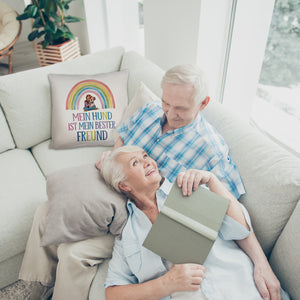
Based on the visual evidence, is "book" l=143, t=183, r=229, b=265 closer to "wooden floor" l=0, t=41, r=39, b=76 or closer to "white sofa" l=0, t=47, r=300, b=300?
"white sofa" l=0, t=47, r=300, b=300

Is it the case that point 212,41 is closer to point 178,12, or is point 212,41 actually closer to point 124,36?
point 178,12

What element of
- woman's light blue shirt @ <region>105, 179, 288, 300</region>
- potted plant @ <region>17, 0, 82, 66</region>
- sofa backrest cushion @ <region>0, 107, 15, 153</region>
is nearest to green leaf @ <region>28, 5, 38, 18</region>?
potted plant @ <region>17, 0, 82, 66</region>

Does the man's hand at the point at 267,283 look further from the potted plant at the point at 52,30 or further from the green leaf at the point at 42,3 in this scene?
the green leaf at the point at 42,3

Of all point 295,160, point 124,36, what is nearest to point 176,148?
point 295,160

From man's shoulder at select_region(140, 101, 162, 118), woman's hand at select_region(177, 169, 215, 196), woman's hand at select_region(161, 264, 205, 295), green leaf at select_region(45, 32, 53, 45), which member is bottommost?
woman's hand at select_region(161, 264, 205, 295)

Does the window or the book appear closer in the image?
the book

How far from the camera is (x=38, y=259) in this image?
118 centimetres

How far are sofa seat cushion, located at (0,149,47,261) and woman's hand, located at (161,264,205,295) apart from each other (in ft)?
2.63

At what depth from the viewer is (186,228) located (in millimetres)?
844

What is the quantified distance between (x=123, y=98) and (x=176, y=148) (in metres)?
0.66

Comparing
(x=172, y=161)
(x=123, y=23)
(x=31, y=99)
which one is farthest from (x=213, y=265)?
(x=123, y=23)

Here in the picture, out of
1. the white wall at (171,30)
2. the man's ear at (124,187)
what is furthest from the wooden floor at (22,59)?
the man's ear at (124,187)

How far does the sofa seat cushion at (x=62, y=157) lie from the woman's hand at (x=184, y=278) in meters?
0.93

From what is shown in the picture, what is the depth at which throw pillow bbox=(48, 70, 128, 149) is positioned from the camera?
1628mm
